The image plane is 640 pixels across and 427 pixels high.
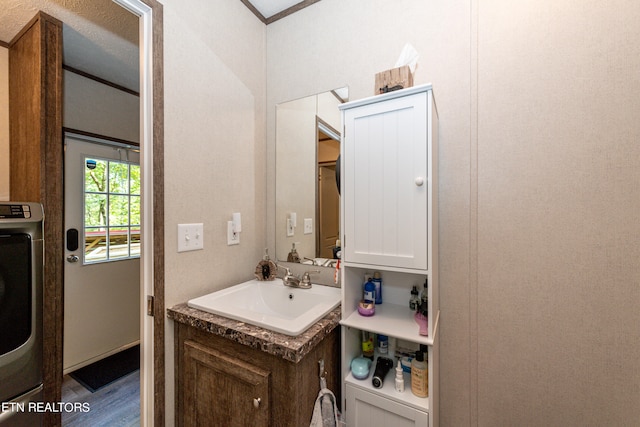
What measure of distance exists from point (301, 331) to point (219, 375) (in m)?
0.43

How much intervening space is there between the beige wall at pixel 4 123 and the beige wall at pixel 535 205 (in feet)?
8.01

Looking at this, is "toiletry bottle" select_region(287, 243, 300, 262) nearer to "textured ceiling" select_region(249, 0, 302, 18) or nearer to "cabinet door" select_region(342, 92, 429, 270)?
"cabinet door" select_region(342, 92, 429, 270)

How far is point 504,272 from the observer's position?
1104 mm

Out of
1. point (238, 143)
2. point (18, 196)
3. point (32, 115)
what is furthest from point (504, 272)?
point (18, 196)

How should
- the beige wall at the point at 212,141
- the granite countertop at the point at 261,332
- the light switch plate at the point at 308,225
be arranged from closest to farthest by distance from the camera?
1. the granite countertop at the point at 261,332
2. the beige wall at the point at 212,141
3. the light switch plate at the point at 308,225

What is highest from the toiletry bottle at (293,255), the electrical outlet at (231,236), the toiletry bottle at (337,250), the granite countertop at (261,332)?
the electrical outlet at (231,236)

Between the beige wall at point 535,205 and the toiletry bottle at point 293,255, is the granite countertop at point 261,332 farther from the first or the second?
the beige wall at point 535,205

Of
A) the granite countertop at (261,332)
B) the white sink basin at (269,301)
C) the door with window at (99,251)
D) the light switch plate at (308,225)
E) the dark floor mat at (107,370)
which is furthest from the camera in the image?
the door with window at (99,251)

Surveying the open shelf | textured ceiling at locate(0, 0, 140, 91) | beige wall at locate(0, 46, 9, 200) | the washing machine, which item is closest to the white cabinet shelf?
the open shelf

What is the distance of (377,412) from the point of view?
103cm

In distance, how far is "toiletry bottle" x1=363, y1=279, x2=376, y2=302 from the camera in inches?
49.1

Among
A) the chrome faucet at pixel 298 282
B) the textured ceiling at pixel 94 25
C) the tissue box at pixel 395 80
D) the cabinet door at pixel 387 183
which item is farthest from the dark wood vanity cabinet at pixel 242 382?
the textured ceiling at pixel 94 25

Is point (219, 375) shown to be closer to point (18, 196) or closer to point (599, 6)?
point (18, 196)

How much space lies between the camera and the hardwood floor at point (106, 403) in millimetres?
1622
